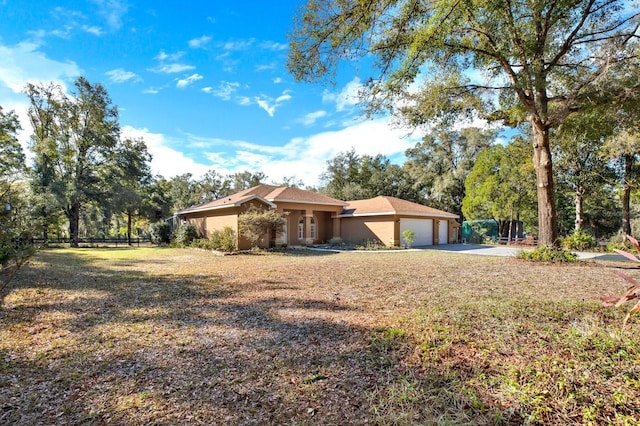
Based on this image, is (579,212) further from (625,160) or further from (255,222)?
(255,222)

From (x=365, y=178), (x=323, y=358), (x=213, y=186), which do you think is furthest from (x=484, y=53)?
(x=213, y=186)

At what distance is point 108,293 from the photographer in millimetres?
7156

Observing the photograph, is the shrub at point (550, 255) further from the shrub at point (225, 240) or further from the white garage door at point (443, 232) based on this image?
the shrub at point (225, 240)

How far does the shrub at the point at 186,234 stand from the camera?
20.2 metres

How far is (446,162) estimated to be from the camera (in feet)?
103

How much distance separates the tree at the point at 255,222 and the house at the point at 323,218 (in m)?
0.64

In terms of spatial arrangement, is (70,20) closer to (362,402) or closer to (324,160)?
(362,402)

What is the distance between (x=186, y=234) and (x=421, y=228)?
16.4m

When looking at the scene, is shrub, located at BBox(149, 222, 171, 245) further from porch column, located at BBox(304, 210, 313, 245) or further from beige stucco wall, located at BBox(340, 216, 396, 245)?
beige stucco wall, located at BBox(340, 216, 396, 245)

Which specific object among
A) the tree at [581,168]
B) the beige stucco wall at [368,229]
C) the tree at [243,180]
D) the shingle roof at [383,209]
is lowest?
the beige stucco wall at [368,229]

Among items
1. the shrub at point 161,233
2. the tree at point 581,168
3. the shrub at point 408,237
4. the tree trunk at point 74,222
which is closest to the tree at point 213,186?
the shrub at point 161,233

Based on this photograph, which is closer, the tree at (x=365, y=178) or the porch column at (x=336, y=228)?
the porch column at (x=336, y=228)

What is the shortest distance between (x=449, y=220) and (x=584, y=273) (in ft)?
54.0

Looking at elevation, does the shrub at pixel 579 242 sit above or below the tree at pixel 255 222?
below
